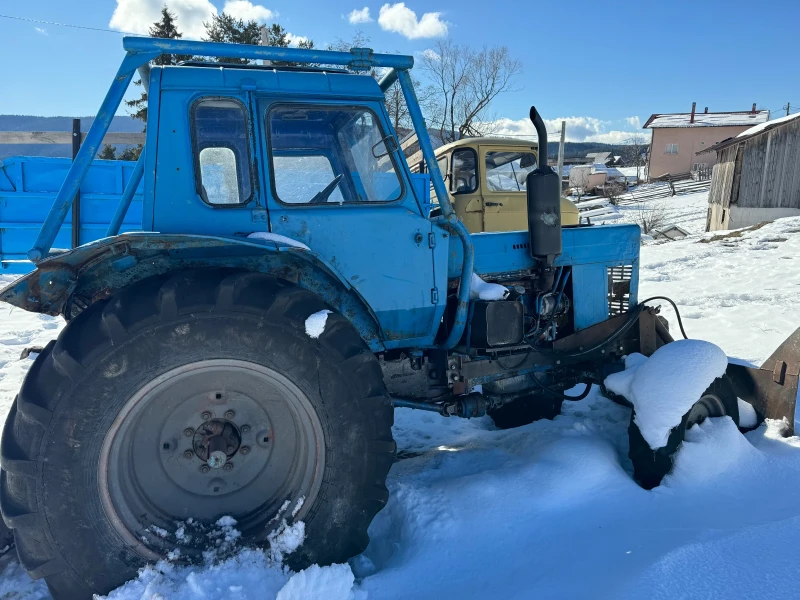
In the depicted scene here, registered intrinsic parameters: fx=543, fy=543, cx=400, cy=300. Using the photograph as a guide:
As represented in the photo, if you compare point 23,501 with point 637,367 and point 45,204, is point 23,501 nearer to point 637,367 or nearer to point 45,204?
point 637,367

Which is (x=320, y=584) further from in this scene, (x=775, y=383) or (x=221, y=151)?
(x=775, y=383)

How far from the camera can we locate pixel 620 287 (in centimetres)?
403

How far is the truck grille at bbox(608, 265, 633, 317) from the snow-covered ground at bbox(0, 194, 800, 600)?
76 centimetres

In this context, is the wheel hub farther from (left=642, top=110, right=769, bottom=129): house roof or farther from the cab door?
(left=642, top=110, right=769, bottom=129): house roof

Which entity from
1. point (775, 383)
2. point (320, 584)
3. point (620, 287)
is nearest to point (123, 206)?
point (320, 584)

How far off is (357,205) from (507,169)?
17.9 feet

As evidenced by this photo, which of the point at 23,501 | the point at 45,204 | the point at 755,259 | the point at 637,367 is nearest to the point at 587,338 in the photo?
the point at 637,367

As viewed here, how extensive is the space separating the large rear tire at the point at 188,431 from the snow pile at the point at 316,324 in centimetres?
2

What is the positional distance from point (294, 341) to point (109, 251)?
2.73 ft

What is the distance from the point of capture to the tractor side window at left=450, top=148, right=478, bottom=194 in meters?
7.53

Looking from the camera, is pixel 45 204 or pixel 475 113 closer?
pixel 45 204

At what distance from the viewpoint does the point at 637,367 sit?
332 centimetres

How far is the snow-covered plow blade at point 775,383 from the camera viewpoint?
3.31 meters

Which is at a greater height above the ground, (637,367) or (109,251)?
(109,251)
